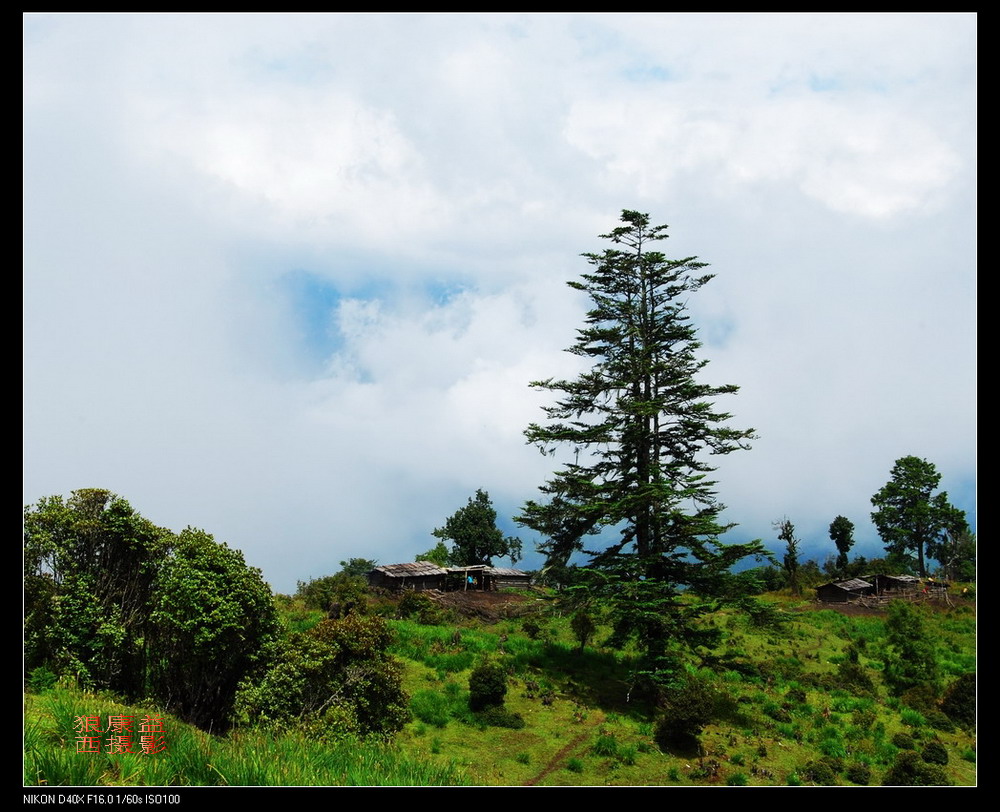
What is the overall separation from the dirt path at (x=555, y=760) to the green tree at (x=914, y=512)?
7350 cm

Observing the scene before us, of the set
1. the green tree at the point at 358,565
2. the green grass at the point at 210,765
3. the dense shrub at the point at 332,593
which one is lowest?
the green tree at the point at 358,565

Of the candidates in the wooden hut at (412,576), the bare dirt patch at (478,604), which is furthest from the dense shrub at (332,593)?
the wooden hut at (412,576)

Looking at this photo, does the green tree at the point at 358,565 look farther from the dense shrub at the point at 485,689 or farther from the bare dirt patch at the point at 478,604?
the dense shrub at the point at 485,689

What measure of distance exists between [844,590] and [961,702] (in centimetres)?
3419

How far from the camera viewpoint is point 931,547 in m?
80.8

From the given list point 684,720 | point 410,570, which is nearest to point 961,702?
point 684,720

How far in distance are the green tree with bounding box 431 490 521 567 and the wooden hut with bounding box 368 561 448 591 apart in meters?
20.1

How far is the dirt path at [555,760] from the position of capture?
1709 centimetres

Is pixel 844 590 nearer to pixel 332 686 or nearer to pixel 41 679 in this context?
pixel 332 686

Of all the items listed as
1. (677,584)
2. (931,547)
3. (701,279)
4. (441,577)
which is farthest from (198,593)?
(931,547)

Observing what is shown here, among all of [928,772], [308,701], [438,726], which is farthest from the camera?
[438,726]
